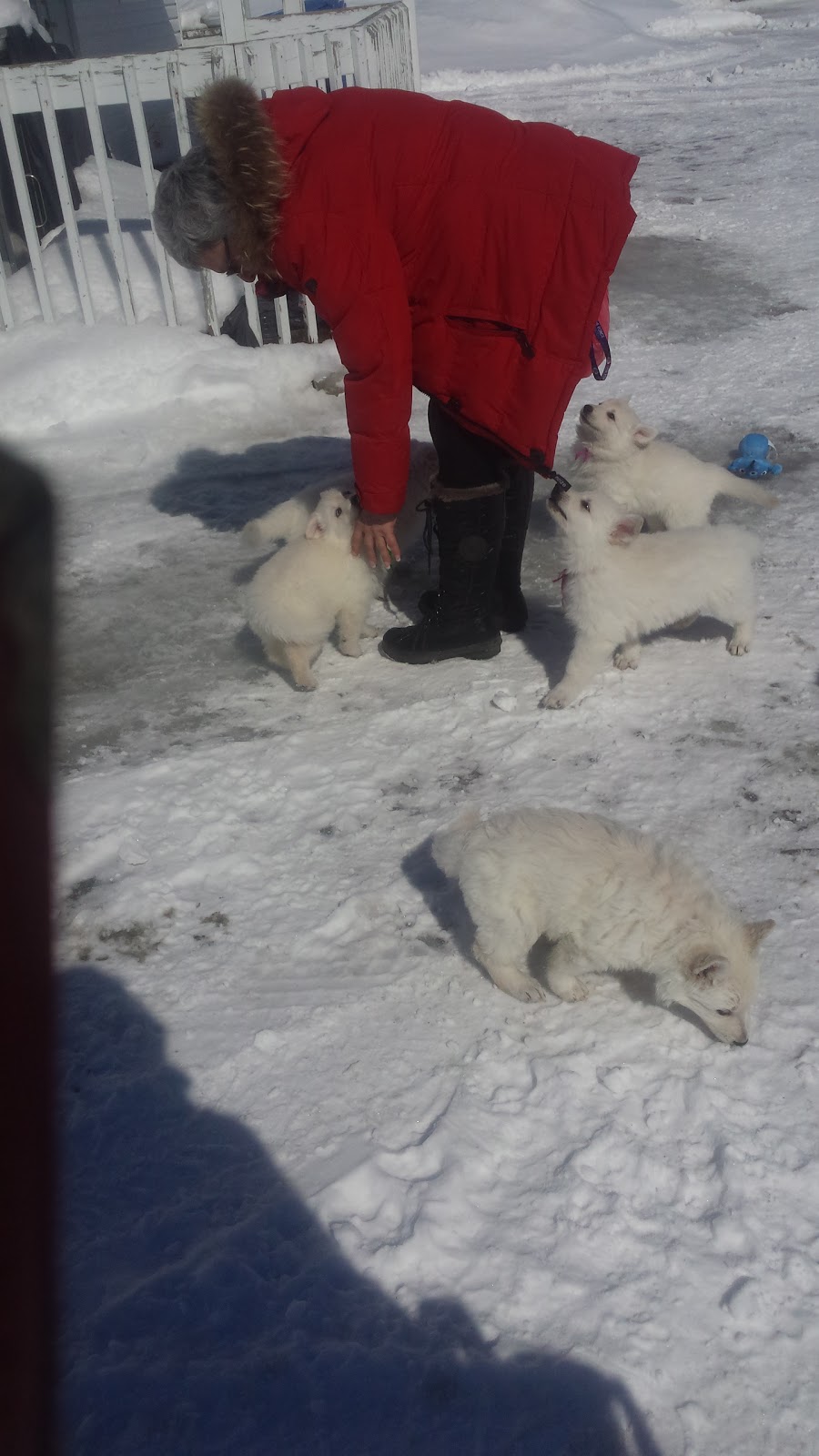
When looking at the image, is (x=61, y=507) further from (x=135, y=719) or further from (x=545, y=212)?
(x=545, y=212)

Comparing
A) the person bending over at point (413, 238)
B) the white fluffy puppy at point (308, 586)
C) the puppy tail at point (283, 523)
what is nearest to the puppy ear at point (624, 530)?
the person bending over at point (413, 238)

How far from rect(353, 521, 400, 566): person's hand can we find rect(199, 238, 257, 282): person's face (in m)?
0.90

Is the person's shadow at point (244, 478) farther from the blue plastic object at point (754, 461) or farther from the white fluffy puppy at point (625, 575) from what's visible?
the white fluffy puppy at point (625, 575)

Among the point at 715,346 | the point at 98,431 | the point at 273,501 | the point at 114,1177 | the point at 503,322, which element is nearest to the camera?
the point at 114,1177

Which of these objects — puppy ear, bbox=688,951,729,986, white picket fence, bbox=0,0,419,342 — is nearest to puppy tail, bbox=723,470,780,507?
puppy ear, bbox=688,951,729,986

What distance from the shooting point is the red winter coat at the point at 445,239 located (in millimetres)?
3018

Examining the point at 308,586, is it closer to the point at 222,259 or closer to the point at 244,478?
the point at 222,259

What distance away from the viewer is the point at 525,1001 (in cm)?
263

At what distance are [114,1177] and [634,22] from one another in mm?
26704

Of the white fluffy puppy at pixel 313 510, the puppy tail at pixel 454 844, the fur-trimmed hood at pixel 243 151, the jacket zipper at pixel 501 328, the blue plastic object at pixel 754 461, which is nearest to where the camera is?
the puppy tail at pixel 454 844

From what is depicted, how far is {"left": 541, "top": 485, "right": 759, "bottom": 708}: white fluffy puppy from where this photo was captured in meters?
3.56

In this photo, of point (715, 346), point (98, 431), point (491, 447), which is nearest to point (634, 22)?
point (715, 346)

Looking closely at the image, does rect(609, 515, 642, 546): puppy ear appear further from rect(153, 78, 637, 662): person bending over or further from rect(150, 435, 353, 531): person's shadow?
rect(150, 435, 353, 531): person's shadow

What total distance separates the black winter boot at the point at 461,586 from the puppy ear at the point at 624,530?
0.43 m
